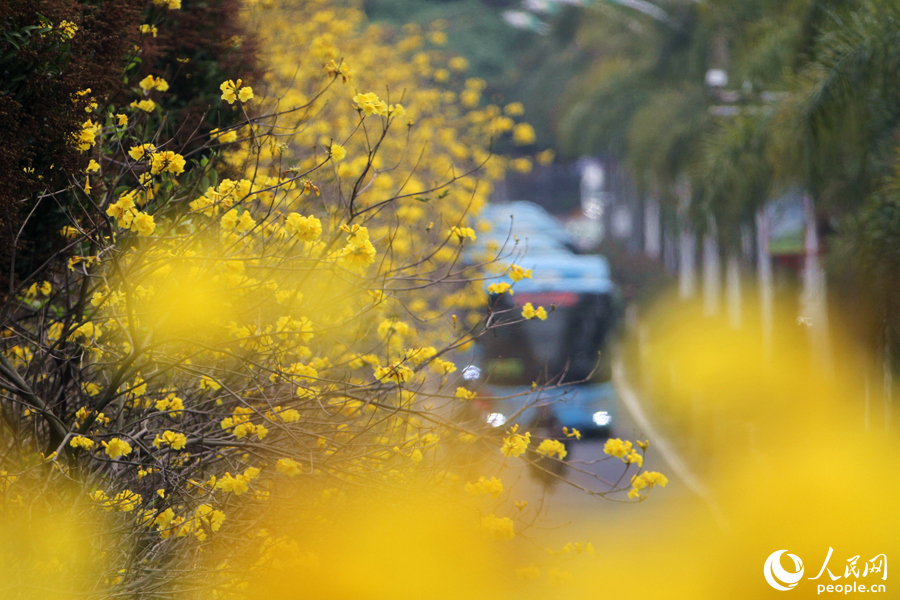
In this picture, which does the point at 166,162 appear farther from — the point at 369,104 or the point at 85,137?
the point at 369,104

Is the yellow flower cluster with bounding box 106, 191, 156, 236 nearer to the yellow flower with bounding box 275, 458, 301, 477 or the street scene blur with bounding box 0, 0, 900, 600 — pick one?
the street scene blur with bounding box 0, 0, 900, 600

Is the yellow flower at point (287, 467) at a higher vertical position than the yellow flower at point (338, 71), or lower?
lower

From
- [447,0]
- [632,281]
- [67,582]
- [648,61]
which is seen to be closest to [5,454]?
[67,582]

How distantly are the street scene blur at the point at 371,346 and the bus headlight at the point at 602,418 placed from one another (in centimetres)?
19

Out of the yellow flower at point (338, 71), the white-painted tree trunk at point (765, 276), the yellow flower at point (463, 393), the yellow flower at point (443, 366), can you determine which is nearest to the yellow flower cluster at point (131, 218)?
the yellow flower at point (338, 71)

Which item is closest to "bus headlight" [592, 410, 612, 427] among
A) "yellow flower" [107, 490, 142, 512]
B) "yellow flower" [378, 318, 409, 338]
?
"yellow flower" [378, 318, 409, 338]

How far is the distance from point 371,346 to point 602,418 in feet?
13.9

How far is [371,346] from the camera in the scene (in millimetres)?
8789

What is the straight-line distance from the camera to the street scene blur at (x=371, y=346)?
148 inches

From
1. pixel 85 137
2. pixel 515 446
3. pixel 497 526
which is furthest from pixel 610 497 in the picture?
pixel 85 137

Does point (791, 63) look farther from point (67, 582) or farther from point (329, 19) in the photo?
point (67, 582)

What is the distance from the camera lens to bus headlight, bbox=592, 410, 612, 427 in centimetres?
1180

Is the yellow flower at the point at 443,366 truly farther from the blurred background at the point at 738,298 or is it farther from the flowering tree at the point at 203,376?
the blurred background at the point at 738,298

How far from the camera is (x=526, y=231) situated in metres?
20.6
